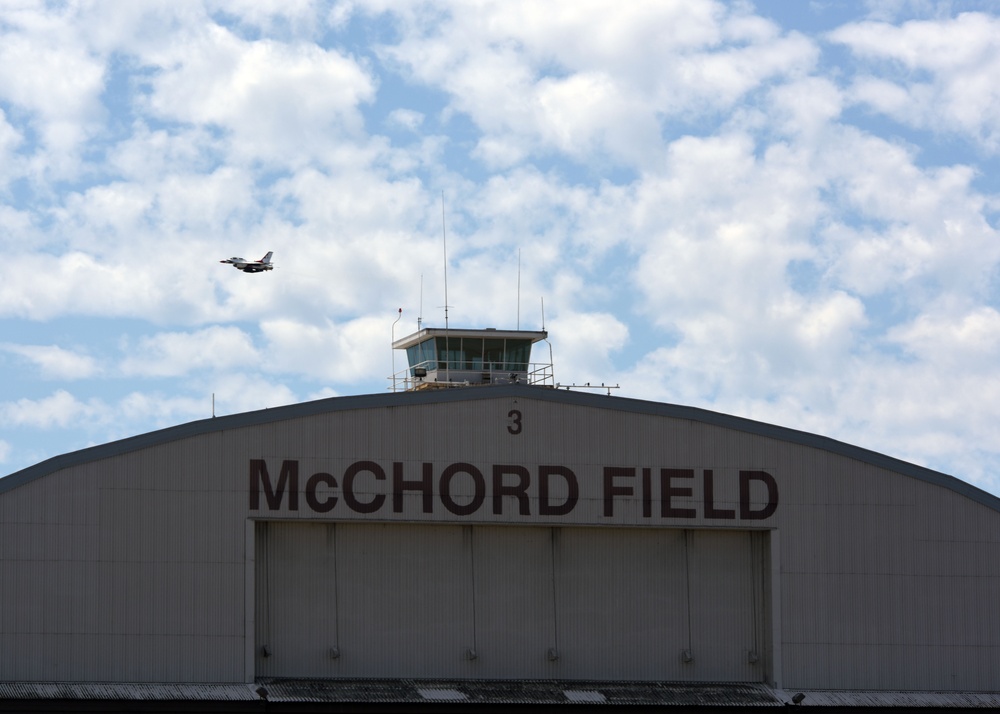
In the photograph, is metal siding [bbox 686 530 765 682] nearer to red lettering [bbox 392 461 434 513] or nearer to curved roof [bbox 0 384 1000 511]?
curved roof [bbox 0 384 1000 511]

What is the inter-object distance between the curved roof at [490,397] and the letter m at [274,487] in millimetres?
1306

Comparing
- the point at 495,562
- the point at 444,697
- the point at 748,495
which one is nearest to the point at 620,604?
the point at 495,562

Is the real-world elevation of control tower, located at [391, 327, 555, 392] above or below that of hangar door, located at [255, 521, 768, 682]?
above

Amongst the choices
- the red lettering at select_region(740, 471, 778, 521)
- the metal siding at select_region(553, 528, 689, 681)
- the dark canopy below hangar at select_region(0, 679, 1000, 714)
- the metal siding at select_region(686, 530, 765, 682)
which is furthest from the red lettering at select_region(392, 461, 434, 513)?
the red lettering at select_region(740, 471, 778, 521)

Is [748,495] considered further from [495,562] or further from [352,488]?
[352,488]

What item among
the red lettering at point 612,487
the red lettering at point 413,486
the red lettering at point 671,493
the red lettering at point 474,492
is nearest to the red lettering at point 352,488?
the red lettering at point 413,486

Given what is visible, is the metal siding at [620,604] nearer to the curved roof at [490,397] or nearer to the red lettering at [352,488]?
the curved roof at [490,397]

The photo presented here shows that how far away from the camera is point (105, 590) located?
4203 cm

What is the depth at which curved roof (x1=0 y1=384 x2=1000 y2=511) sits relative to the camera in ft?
140

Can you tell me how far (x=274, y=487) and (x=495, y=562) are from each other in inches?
277

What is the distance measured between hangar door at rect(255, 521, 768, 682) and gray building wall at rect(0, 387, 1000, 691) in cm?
7

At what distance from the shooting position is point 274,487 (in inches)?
1719

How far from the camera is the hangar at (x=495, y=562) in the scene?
42.2 m

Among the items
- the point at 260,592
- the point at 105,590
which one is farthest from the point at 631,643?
the point at 105,590
